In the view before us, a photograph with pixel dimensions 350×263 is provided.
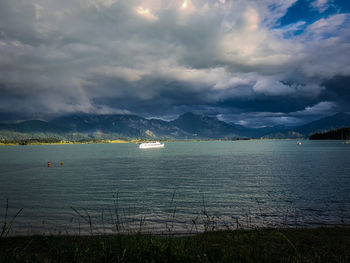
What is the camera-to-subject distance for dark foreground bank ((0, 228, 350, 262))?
37.6ft

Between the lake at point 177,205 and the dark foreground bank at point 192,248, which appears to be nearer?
the dark foreground bank at point 192,248

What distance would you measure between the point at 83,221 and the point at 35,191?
26.6 metres

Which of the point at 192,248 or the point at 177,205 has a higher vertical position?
the point at 192,248

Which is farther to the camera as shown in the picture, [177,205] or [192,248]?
[177,205]

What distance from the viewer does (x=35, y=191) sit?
5066cm

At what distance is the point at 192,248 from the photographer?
41.1 feet

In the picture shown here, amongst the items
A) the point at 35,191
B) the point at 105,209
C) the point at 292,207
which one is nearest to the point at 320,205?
the point at 292,207

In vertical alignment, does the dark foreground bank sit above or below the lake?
above

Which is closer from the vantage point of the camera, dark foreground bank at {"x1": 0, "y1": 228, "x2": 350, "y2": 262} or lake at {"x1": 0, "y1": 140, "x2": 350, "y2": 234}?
dark foreground bank at {"x1": 0, "y1": 228, "x2": 350, "y2": 262}

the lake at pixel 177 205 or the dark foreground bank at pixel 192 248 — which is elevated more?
the dark foreground bank at pixel 192 248

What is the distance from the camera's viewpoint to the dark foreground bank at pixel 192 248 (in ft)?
37.6

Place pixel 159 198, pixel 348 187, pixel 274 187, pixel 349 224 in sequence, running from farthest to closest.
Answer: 1. pixel 274 187
2. pixel 348 187
3. pixel 159 198
4. pixel 349 224

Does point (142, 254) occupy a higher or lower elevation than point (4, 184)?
higher

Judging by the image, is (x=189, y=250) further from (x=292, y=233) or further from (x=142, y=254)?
(x=292, y=233)
